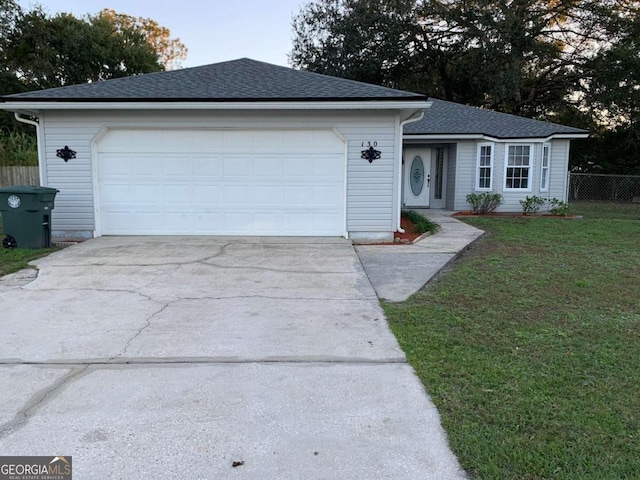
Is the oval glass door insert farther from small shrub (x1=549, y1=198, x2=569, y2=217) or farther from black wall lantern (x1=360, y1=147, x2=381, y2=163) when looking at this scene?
black wall lantern (x1=360, y1=147, x2=381, y2=163)

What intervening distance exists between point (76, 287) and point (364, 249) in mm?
4823

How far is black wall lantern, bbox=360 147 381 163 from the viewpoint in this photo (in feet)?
30.7

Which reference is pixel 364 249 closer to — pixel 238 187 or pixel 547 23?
pixel 238 187

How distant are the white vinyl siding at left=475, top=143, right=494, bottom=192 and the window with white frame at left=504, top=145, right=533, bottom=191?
0.52m

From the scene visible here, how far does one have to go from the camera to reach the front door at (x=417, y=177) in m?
16.4

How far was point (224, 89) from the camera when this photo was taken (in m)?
9.54

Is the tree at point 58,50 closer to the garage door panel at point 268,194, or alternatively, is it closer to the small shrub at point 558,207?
the garage door panel at point 268,194

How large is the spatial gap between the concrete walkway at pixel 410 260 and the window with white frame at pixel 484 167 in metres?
5.31

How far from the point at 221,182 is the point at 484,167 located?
958 centimetres

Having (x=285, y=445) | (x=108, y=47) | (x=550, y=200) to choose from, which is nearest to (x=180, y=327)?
(x=285, y=445)

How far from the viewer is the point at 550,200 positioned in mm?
15555

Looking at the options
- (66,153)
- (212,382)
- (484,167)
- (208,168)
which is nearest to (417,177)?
(484,167)

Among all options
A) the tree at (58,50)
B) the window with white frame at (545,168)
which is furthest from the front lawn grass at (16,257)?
the tree at (58,50)

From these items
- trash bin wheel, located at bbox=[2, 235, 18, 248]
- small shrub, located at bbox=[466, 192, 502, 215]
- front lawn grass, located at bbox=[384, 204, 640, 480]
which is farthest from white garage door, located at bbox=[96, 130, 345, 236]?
small shrub, located at bbox=[466, 192, 502, 215]
